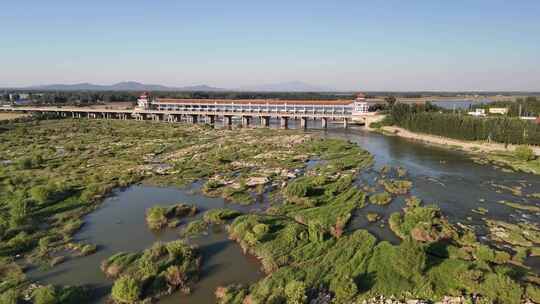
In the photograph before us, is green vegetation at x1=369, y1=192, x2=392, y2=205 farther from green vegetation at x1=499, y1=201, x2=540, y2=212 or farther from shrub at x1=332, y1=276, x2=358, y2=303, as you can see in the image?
shrub at x1=332, y1=276, x2=358, y2=303

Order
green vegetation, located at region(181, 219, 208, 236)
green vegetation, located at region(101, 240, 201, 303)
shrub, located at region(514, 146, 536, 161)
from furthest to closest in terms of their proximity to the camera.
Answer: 1. shrub, located at region(514, 146, 536, 161)
2. green vegetation, located at region(181, 219, 208, 236)
3. green vegetation, located at region(101, 240, 201, 303)

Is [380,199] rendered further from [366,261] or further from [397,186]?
[366,261]

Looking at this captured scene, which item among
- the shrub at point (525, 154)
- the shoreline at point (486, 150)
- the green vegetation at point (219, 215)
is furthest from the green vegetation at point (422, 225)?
the shrub at point (525, 154)

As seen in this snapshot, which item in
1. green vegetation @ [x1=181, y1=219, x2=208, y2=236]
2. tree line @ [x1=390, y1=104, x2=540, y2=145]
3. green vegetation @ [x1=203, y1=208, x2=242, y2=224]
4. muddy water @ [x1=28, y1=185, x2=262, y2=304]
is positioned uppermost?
tree line @ [x1=390, y1=104, x2=540, y2=145]

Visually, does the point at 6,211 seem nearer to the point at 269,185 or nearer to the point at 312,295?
the point at 269,185

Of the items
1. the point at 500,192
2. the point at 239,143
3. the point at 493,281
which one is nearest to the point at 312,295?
the point at 493,281

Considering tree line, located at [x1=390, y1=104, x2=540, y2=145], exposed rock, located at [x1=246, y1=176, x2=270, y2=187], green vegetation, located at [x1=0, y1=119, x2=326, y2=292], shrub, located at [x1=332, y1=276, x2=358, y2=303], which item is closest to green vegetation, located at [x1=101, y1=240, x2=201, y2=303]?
green vegetation, located at [x1=0, y1=119, x2=326, y2=292]

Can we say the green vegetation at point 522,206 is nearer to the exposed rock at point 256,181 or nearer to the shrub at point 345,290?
the shrub at point 345,290
